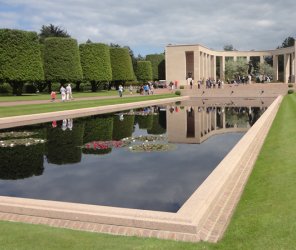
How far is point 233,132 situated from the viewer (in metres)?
14.3

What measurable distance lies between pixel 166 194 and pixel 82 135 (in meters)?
7.89

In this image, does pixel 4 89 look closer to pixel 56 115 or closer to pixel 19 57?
pixel 19 57

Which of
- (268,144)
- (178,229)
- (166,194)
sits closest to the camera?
(178,229)

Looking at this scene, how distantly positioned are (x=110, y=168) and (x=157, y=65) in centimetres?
6750

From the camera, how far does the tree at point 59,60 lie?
40.3 metres

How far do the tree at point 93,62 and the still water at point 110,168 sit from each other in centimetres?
3152

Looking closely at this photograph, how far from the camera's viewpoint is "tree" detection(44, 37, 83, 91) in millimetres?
40344

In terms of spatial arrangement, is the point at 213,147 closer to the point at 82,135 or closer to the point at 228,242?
the point at 82,135

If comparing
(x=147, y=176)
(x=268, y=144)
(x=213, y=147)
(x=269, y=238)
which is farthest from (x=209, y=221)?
(x=213, y=147)

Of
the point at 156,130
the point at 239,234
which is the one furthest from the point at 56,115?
the point at 239,234

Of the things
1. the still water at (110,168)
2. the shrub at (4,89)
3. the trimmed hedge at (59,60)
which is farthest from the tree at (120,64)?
the still water at (110,168)

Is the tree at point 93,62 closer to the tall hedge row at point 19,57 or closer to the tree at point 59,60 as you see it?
the tree at point 59,60

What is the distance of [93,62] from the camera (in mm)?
45625

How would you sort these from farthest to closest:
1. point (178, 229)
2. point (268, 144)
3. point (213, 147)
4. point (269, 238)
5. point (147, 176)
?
point (213, 147)
point (268, 144)
point (147, 176)
point (178, 229)
point (269, 238)
